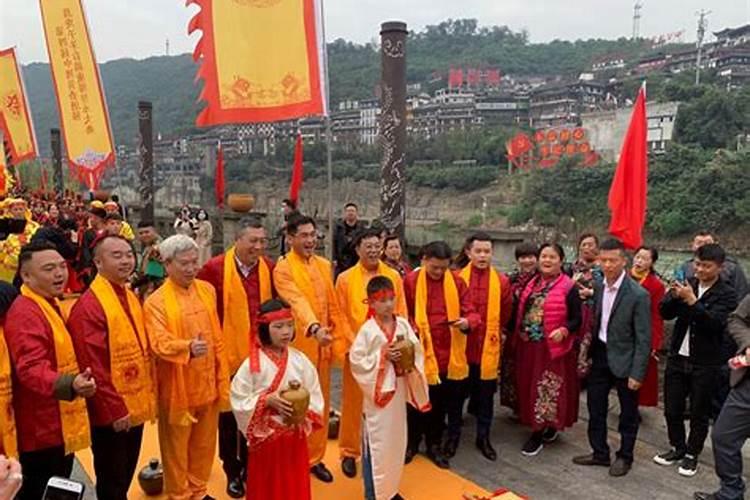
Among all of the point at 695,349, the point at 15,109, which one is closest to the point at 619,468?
the point at 695,349

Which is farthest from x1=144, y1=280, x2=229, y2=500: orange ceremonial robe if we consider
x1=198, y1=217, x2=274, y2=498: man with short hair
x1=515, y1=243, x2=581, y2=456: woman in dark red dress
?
x1=515, y1=243, x2=581, y2=456: woman in dark red dress

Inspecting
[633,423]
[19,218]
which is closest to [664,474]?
[633,423]

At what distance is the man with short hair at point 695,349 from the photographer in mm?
3586

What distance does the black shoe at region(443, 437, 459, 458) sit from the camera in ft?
13.2

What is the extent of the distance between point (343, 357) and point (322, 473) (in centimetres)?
71

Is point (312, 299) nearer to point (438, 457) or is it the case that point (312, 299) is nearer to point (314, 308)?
point (314, 308)

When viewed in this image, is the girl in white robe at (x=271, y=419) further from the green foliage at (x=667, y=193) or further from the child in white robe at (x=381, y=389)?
the green foliage at (x=667, y=193)

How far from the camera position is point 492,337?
13.1ft

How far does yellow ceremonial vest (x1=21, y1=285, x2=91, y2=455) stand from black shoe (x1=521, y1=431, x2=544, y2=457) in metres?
2.77

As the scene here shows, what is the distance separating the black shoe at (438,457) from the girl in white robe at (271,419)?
130 cm

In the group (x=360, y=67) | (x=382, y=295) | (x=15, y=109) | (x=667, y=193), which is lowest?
(x=667, y=193)

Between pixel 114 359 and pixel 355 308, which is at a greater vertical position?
pixel 114 359

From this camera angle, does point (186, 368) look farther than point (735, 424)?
No

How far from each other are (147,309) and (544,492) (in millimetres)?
2500
